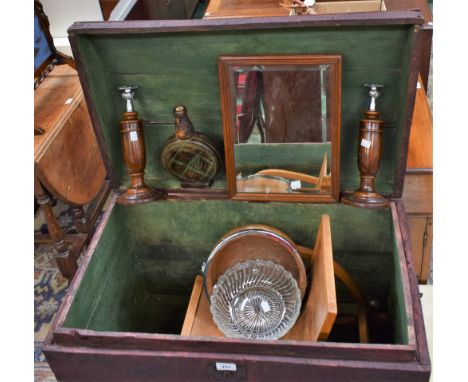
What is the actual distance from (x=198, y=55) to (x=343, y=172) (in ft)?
1.74

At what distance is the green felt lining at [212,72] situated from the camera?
1257 mm

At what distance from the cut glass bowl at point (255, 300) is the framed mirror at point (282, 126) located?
0.23 m

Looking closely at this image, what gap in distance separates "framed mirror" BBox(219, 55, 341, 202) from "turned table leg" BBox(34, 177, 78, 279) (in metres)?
0.89

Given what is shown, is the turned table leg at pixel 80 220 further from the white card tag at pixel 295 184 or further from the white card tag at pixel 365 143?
the white card tag at pixel 365 143

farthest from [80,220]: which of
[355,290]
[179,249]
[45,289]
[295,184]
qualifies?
[355,290]

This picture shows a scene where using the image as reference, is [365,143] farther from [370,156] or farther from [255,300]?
[255,300]

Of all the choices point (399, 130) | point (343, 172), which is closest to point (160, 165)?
point (343, 172)

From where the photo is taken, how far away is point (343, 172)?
1.51m

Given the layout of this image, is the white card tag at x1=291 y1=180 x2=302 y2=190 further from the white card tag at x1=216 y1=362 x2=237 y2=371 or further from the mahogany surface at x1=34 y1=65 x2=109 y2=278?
the mahogany surface at x1=34 y1=65 x2=109 y2=278

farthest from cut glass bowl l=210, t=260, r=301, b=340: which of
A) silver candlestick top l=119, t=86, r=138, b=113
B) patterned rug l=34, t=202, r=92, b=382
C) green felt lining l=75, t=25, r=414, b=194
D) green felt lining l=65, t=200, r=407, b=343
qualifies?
patterned rug l=34, t=202, r=92, b=382

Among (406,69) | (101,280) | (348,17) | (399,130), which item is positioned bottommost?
(101,280)

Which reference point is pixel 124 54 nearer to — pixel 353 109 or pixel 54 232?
pixel 353 109

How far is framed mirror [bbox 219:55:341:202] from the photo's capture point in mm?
1316

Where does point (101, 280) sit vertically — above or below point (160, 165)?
below
